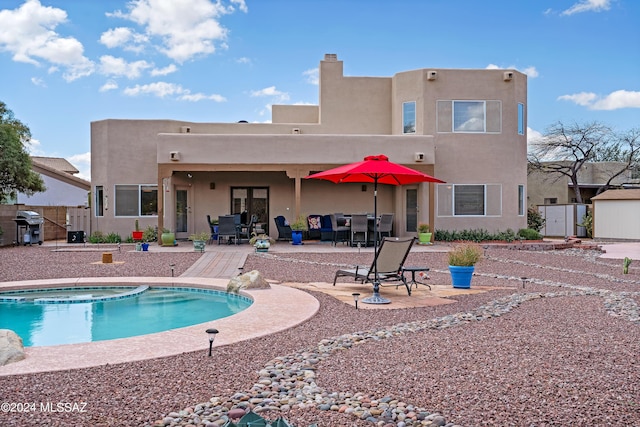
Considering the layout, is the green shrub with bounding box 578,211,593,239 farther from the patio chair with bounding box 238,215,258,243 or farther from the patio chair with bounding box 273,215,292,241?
the patio chair with bounding box 238,215,258,243

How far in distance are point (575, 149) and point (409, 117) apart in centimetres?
1244

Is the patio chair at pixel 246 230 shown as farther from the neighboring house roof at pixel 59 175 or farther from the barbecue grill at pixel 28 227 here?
the neighboring house roof at pixel 59 175

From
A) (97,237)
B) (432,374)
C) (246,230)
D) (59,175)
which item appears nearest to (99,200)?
A: (97,237)

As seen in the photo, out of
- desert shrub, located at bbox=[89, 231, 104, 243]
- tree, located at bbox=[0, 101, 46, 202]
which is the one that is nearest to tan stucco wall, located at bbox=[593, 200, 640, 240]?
desert shrub, located at bbox=[89, 231, 104, 243]

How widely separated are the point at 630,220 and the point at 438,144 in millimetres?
8418

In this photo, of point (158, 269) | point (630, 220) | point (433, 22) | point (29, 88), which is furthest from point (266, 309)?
point (630, 220)

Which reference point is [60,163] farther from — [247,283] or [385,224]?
[247,283]

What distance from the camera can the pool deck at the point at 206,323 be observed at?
14.0 feet

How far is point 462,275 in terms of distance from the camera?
8195 mm

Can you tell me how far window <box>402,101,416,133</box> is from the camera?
727 inches

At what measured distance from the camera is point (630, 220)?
66.6 ft

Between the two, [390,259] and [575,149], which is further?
[575,149]

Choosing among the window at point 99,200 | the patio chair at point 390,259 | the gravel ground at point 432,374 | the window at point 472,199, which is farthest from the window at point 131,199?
the gravel ground at point 432,374

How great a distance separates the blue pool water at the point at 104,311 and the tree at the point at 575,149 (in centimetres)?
2319
